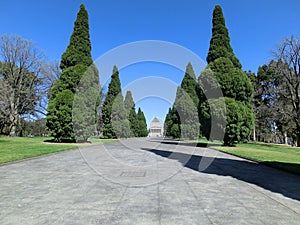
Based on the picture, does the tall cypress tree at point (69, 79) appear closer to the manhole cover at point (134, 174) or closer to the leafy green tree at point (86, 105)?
the leafy green tree at point (86, 105)

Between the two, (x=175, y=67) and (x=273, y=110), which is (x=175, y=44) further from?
(x=273, y=110)

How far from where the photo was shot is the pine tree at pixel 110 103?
34.9m

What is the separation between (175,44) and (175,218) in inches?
447

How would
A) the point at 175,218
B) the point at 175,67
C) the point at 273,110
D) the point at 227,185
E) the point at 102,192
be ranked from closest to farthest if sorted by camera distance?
the point at 175,218
the point at 102,192
the point at 227,185
the point at 175,67
the point at 273,110

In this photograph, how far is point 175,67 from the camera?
13.6 metres

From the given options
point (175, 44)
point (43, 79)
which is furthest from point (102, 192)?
point (43, 79)

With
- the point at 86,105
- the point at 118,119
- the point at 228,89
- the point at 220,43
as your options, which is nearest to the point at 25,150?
the point at 86,105

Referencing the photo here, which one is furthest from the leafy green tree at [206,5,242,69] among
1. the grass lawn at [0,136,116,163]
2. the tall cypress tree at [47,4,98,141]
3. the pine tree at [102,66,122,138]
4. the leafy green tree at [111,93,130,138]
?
the pine tree at [102,66,122,138]

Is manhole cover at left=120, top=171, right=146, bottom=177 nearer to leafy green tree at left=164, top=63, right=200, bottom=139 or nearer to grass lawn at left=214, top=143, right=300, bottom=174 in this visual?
grass lawn at left=214, top=143, right=300, bottom=174

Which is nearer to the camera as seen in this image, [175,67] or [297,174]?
[297,174]

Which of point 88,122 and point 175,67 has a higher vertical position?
point 175,67

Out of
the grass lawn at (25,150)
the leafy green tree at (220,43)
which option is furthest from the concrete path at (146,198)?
the leafy green tree at (220,43)

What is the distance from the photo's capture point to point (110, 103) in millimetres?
35781

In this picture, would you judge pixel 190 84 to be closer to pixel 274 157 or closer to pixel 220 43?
pixel 220 43
